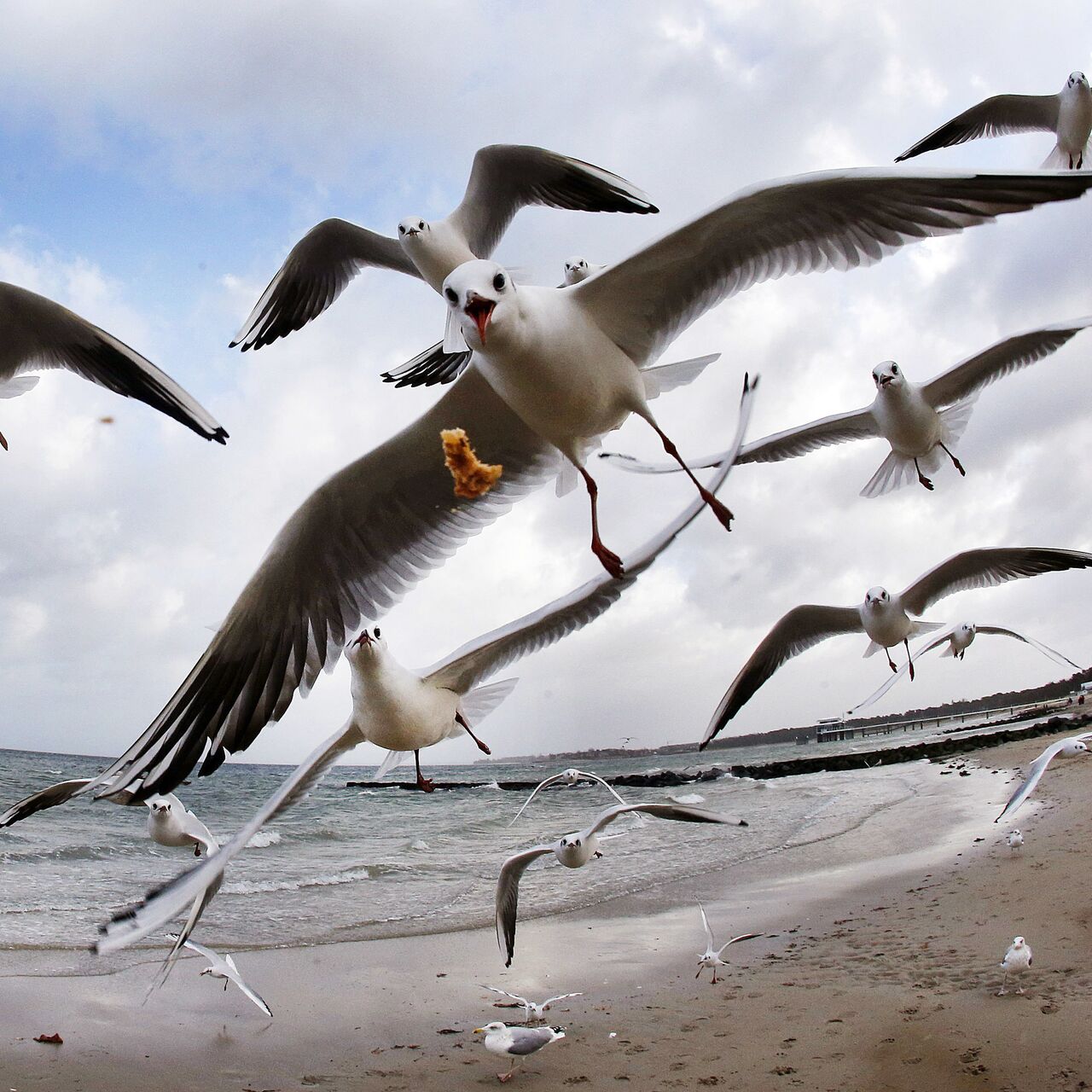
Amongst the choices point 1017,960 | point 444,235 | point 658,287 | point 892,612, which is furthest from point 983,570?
point 658,287

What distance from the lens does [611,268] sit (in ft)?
9.48

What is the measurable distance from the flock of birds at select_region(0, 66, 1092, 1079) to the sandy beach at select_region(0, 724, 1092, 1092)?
0.89 meters

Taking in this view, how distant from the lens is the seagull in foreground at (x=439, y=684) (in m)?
3.38

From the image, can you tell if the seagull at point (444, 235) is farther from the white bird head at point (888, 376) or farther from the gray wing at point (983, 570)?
the gray wing at point (983, 570)

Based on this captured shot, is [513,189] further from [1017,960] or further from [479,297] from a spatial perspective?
[1017,960]

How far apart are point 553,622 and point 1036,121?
15.6 feet

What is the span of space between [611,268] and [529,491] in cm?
108

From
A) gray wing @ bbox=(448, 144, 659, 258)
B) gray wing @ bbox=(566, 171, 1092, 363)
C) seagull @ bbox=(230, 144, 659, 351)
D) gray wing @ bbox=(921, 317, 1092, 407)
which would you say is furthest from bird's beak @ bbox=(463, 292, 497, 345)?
gray wing @ bbox=(921, 317, 1092, 407)

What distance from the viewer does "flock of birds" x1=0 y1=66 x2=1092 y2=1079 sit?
2.64 meters

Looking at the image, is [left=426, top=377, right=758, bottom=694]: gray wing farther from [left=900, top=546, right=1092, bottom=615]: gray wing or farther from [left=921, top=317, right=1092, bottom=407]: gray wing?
[left=900, top=546, right=1092, bottom=615]: gray wing

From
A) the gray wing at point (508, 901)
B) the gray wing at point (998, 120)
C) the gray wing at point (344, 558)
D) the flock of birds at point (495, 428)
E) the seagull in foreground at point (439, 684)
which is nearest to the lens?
the flock of birds at point (495, 428)

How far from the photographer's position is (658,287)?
3.06 m

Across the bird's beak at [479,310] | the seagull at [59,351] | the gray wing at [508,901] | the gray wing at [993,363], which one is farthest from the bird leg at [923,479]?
the seagull at [59,351]

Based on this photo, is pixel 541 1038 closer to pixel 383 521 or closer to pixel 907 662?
pixel 907 662
